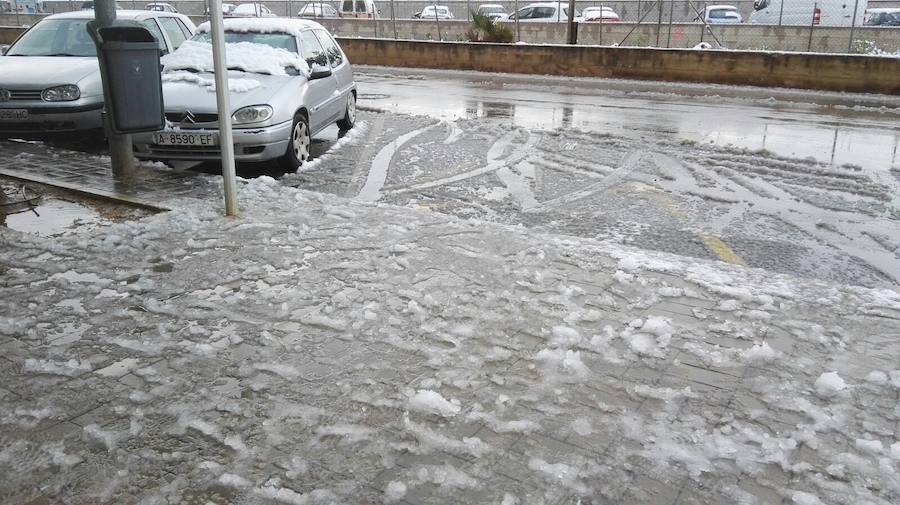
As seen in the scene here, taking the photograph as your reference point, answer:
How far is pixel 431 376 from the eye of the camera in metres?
3.68

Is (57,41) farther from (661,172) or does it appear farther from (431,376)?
(431,376)

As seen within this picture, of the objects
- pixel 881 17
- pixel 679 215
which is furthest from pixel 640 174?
pixel 881 17

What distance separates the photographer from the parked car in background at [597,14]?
27678mm

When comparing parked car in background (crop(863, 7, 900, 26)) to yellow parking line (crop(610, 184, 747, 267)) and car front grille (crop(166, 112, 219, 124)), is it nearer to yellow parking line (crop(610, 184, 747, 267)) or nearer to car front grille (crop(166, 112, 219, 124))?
yellow parking line (crop(610, 184, 747, 267))

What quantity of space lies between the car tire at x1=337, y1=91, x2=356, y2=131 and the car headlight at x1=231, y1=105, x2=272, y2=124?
2.96m

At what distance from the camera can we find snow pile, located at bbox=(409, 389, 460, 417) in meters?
3.35

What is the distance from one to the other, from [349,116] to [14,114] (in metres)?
4.40

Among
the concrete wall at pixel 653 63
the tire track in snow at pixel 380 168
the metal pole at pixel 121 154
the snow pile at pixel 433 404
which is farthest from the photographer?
the concrete wall at pixel 653 63

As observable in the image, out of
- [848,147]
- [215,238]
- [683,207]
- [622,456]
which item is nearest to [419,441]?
[622,456]

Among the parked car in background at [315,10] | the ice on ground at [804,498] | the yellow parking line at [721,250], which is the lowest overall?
the yellow parking line at [721,250]

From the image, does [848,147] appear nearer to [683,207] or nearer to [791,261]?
[683,207]

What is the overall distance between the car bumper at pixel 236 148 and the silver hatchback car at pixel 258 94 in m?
0.01

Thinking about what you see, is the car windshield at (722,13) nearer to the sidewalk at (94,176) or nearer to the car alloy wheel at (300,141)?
the car alloy wheel at (300,141)

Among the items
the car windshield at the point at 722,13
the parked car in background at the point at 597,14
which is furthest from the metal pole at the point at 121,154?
the car windshield at the point at 722,13
